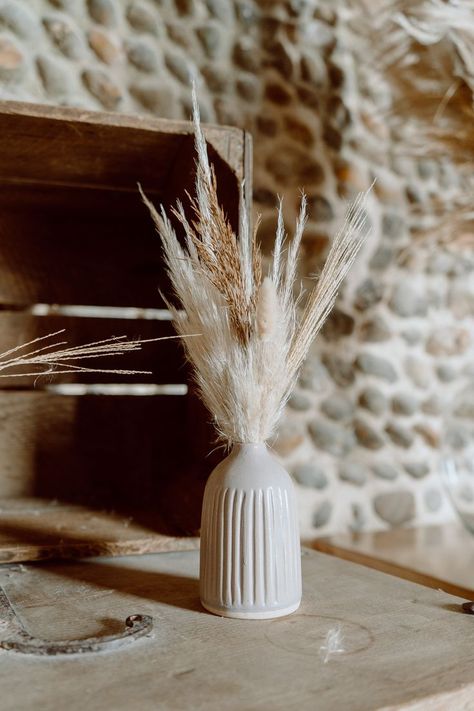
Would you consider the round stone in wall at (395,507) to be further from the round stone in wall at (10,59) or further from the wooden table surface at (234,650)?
the round stone in wall at (10,59)

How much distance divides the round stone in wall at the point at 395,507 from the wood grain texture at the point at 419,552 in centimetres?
3

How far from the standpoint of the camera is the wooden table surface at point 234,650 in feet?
2.09

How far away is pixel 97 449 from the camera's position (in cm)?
137

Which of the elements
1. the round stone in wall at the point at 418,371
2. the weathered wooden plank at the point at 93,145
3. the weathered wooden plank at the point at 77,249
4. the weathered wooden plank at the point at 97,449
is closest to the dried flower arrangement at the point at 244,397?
the weathered wooden plank at the point at 93,145

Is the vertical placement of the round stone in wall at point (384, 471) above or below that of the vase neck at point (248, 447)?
below

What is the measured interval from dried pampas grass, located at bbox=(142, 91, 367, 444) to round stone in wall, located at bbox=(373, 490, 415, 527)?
33.0 inches

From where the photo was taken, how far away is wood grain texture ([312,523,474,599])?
47.9 inches

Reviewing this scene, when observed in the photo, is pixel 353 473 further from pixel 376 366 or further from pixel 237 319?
pixel 237 319

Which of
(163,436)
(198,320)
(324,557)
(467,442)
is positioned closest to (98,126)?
(198,320)

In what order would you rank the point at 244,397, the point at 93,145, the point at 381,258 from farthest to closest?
1. the point at 381,258
2. the point at 93,145
3. the point at 244,397

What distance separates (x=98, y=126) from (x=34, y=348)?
17.9 inches

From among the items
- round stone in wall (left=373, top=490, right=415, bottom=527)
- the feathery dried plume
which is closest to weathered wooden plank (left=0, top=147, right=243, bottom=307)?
the feathery dried plume

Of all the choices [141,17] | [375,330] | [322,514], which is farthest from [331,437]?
[141,17]

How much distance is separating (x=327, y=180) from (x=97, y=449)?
808 mm
